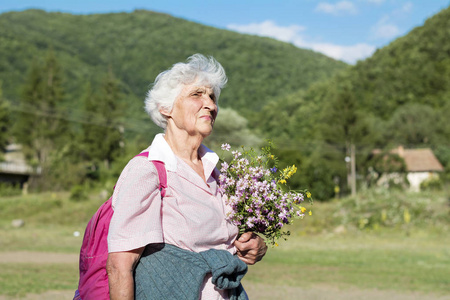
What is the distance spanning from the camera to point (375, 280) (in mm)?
11484

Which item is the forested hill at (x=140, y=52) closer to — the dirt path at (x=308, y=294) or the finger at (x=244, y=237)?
the dirt path at (x=308, y=294)

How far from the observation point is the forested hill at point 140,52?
109m

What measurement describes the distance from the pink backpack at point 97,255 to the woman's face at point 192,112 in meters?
0.28

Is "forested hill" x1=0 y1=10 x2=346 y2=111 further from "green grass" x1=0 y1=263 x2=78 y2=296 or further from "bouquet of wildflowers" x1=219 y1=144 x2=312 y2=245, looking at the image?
"bouquet of wildflowers" x1=219 y1=144 x2=312 y2=245

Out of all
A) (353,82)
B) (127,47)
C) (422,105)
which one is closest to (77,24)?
(127,47)

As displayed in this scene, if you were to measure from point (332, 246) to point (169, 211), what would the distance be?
58.0ft

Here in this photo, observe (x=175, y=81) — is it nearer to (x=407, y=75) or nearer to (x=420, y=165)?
(x=420, y=165)

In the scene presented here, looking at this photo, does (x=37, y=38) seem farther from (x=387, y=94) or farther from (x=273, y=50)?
(x=387, y=94)

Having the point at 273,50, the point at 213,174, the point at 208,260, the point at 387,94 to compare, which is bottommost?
the point at 208,260

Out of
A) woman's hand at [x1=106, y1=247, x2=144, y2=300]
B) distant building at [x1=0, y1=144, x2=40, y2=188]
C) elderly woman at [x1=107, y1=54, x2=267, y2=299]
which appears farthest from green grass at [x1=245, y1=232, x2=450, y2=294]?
distant building at [x1=0, y1=144, x2=40, y2=188]

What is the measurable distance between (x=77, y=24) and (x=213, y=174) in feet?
609

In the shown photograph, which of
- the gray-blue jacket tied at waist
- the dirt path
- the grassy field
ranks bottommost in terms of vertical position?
the grassy field

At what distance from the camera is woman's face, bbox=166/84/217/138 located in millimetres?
2525

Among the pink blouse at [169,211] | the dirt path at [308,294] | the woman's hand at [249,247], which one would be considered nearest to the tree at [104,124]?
the dirt path at [308,294]
